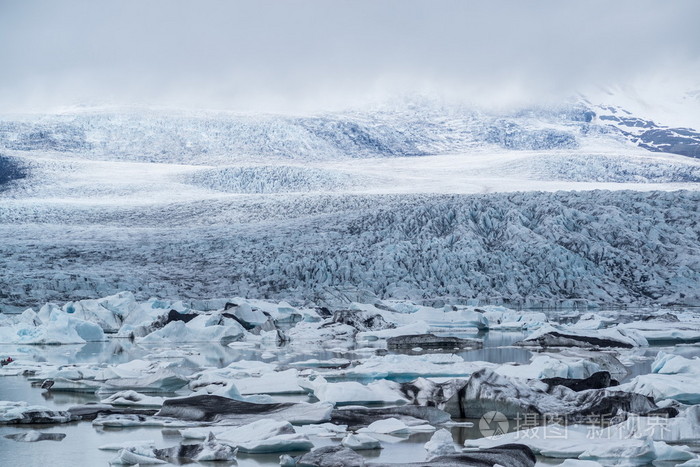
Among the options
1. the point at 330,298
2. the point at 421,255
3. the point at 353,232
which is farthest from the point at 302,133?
the point at 330,298

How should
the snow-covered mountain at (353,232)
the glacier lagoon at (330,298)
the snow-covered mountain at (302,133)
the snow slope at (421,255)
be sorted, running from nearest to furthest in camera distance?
1. the glacier lagoon at (330,298)
2. the snow slope at (421,255)
3. the snow-covered mountain at (353,232)
4. the snow-covered mountain at (302,133)

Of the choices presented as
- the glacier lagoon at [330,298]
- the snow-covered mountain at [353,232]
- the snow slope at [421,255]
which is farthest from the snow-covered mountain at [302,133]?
the snow slope at [421,255]

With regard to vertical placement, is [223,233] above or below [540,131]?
below

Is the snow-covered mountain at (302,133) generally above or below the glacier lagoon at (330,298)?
above

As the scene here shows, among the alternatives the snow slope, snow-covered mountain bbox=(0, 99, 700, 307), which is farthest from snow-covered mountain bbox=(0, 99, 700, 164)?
the snow slope

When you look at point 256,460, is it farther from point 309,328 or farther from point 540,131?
point 540,131

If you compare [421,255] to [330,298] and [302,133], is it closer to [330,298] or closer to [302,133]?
[330,298]

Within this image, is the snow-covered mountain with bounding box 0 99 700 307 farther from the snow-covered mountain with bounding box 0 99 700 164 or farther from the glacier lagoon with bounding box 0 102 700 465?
the snow-covered mountain with bounding box 0 99 700 164

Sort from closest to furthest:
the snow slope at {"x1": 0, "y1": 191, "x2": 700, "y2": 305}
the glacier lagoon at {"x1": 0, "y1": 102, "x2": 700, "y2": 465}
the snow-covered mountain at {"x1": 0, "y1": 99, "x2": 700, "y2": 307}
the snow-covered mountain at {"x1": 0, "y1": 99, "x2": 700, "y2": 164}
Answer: the glacier lagoon at {"x1": 0, "y1": 102, "x2": 700, "y2": 465}
the snow slope at {"x1": 0, "y1": 191, "x2": 700, "y2": 305}
the snow-covered mountain at {"x1": 0, "y1": 99, "x2": 700, "y2": 307}
the snow-covered mountain at {"x1": 0, "y1": 99, "x2": 700, "y2": 164}

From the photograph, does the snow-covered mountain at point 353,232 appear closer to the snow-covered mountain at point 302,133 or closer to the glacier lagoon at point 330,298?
the glacier lagoon at point 330,298

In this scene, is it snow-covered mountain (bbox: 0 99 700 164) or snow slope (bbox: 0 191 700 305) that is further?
snow-covered mountain (bbox: 0 99 700 164)

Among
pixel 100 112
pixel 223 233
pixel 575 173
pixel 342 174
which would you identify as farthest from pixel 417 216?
pixel 100 112
